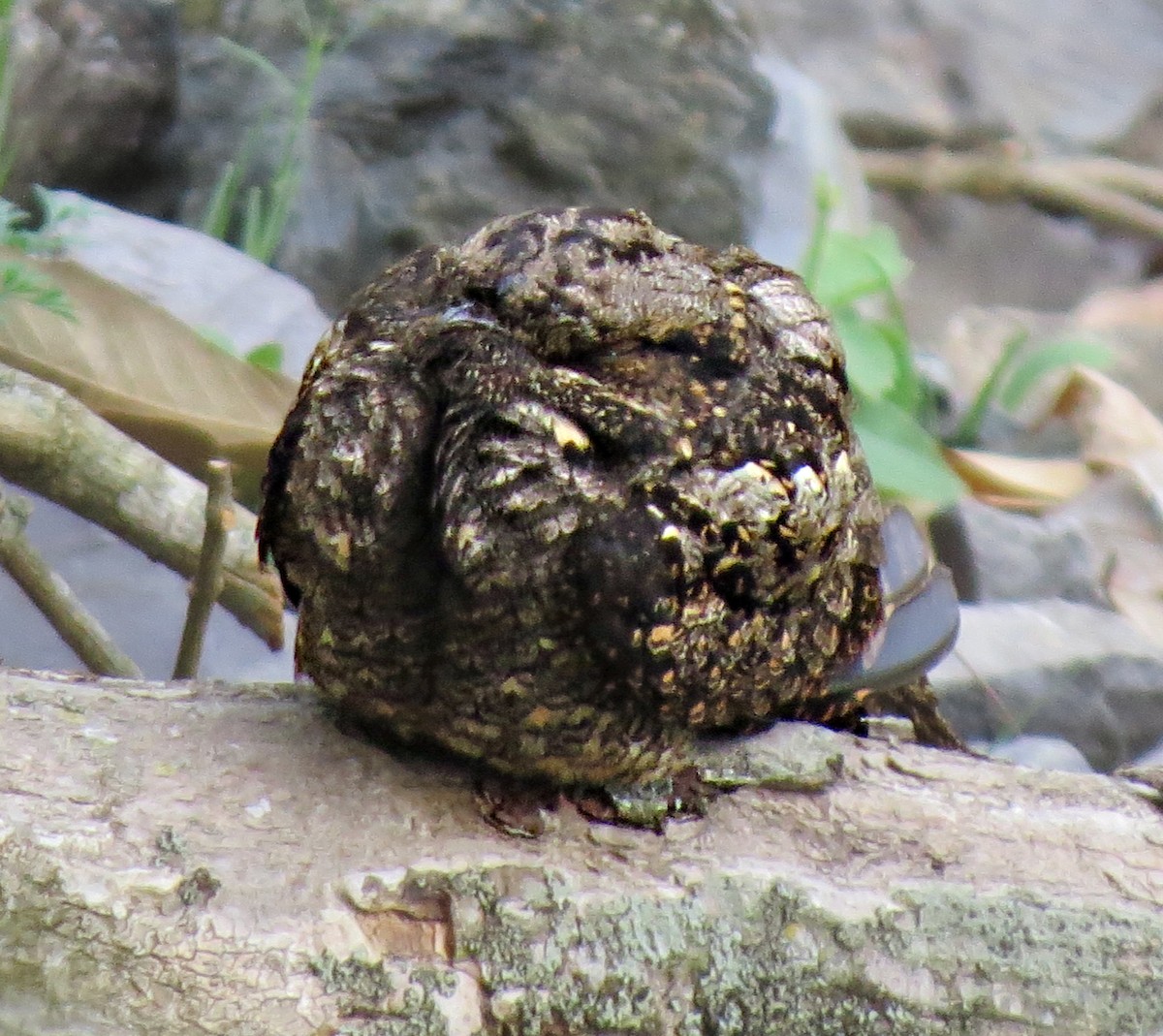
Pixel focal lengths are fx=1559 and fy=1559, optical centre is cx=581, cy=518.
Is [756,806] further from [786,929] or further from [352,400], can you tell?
[352,400]

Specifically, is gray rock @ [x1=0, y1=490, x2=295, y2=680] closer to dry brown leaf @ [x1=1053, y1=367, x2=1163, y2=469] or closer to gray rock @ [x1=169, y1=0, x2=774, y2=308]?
gray rock @ [x1=169, y1=0, x2=774, y2=308]

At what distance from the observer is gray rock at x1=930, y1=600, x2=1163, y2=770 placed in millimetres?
3195

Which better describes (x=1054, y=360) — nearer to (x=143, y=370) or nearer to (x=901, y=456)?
(x=901, y=456)

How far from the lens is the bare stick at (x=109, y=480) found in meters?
2.07

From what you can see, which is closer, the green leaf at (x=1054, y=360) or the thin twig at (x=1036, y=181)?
the green leaf at (x=1054, y=360)

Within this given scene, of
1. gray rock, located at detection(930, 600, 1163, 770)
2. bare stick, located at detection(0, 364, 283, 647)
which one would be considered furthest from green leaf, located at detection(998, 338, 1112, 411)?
bare stick, located at detection(0, 364, 283, 647)

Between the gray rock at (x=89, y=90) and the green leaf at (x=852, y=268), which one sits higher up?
the green leaf at (x=852, y=268)

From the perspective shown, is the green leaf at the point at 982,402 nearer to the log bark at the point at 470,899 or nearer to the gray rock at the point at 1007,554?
the gray rock at the point at 1007,554

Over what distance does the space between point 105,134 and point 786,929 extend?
9.21 ft

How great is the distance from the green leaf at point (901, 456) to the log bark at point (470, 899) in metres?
1.62

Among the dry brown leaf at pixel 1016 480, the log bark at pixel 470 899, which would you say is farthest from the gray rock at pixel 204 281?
the dry brown leaf at pixel 1016 480

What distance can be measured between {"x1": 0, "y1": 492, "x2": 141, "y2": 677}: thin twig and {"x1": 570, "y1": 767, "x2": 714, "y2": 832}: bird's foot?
31.2 inches

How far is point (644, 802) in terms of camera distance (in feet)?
5.20

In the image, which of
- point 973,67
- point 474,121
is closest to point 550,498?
point 474,121
